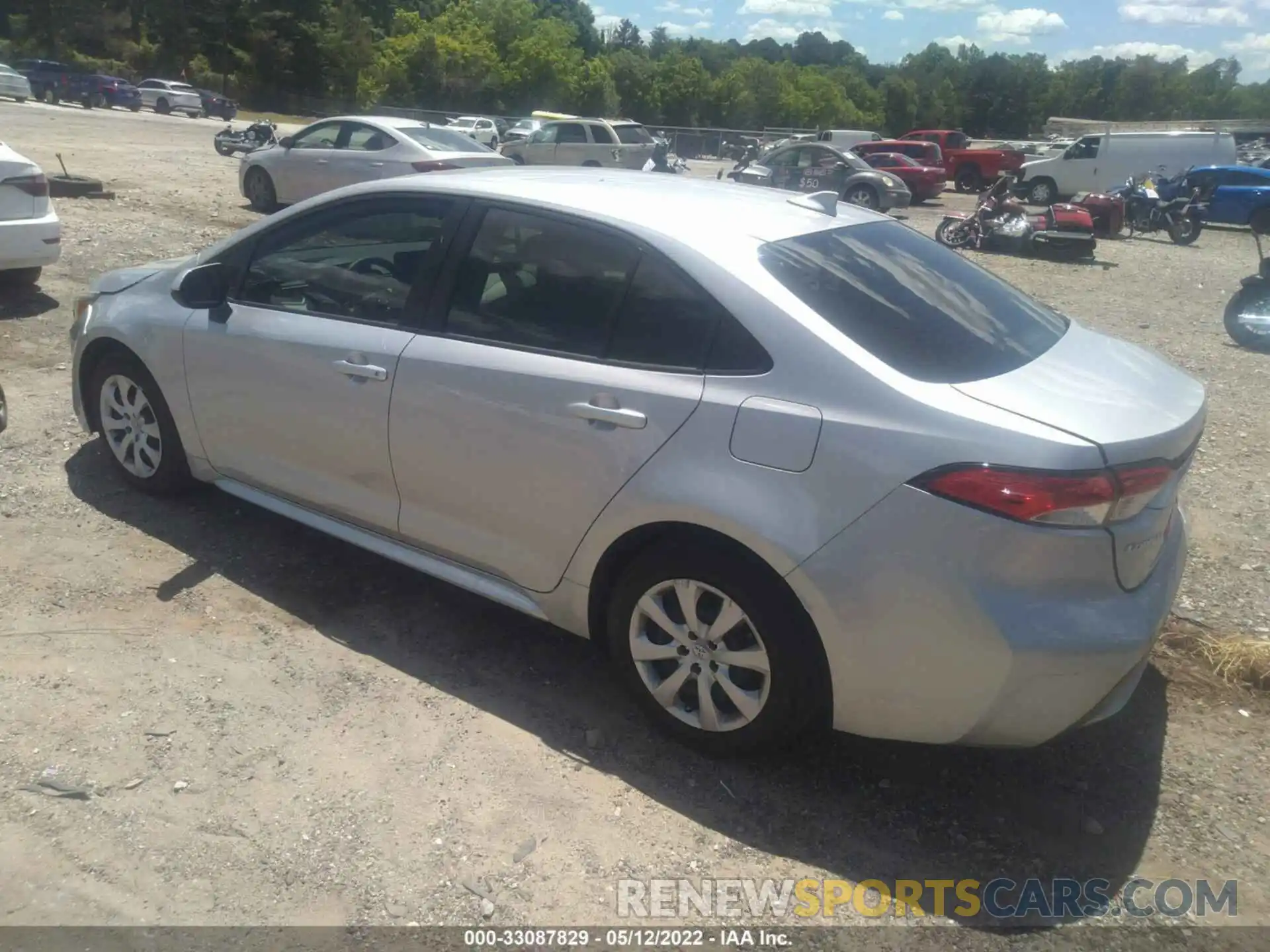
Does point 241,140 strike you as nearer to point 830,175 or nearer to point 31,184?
point 830,175

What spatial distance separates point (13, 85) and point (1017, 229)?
3934 cm

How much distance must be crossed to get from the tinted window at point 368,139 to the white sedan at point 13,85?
3408 cm

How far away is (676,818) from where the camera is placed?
3.14 meters

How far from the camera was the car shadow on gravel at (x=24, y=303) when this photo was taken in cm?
800

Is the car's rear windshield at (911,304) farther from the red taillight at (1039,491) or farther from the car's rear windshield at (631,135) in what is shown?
the car's rear windshield at (631,135)

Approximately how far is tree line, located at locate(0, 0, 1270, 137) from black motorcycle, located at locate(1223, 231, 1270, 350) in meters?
60.8

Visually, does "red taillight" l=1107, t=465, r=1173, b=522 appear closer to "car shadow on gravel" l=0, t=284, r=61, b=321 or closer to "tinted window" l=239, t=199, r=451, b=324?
"tinted window" l=239, t=199, r=451, b=324

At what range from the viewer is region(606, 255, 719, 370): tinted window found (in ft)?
10.7

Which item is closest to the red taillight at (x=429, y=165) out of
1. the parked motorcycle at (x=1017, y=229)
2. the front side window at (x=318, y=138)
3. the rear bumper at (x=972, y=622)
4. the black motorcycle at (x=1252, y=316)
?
the front side window at (x=318, y=138)

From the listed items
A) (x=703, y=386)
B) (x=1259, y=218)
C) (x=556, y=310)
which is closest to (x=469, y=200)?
(x=556, y=310)

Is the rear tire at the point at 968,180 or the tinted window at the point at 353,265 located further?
the rear tire at the point at 968,180

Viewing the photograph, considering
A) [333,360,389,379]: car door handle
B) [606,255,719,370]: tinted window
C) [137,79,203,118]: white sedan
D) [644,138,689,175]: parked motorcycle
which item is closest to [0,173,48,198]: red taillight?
[333,360,389,379]: car door handle

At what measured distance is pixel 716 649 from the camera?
3229 mm

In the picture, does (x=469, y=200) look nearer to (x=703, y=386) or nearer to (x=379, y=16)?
(x=703, y=386)
